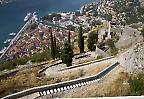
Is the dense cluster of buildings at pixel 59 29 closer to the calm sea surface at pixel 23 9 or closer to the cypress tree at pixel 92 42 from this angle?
the calm sea surface at pixel 23 9

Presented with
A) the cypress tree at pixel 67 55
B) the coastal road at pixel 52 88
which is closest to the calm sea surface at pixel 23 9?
the cypress tree at pixel 67 55

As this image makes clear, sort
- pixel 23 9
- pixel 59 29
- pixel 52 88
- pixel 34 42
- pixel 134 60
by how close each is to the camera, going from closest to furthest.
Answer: pixel 52 88, pixel 134 60, pixel 34 42, pixel 59 29, pixel 23 9

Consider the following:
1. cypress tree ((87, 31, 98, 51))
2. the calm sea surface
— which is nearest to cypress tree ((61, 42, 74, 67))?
cypress tree ((87, 31, 98, 51))

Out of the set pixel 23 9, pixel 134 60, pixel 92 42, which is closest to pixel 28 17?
pixel 23 9

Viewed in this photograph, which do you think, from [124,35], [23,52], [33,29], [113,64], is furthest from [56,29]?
[113,64]

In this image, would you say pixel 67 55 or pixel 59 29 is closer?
pixel 67 55

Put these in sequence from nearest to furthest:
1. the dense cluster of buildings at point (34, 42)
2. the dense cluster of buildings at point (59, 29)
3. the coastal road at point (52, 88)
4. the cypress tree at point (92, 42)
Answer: the coastal road at point (52, 88) → the cypress tree at point (92, 42) → the dense cluster of buildings at point (34, 42) → the dense cluster of buildings at point (59, 29)

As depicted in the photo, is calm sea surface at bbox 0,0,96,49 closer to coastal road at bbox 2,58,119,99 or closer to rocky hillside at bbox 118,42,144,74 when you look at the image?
rocky hillside at bbox 118,42,144,74

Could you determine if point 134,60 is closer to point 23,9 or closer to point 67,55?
point 67,55
